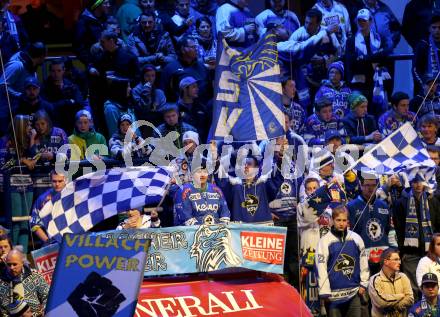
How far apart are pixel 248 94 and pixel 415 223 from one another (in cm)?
250

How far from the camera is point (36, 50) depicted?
55.8 ft

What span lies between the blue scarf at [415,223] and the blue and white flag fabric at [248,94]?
1.98 m

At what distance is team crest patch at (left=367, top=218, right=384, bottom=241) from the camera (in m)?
16.0

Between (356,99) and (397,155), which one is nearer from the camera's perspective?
(397,155)

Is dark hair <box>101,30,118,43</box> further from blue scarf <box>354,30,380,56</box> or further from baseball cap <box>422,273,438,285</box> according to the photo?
baseball cap <box>422,273,438,285</box>

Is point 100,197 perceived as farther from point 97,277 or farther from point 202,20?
point 202,20

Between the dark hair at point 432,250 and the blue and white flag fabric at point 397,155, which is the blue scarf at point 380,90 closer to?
the blue and white flag fabric at point 397,155

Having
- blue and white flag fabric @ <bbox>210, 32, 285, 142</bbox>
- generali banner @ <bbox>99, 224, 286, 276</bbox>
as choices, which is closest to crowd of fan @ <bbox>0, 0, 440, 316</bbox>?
blue and white flag fabric @ <bbox>210, 32, 285, 142</bbox>

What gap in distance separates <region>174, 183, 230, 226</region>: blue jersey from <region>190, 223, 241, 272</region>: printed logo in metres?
0.82

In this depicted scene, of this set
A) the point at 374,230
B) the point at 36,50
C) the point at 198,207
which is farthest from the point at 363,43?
the point at 198,207

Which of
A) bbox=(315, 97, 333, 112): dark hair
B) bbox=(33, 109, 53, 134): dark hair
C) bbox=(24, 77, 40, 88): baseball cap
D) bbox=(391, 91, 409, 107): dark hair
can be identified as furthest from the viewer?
bbox=(391, 91, 409, 107): dark hair

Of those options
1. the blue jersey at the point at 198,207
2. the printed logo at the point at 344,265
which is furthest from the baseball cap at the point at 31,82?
the printed logo at the point at 344,265

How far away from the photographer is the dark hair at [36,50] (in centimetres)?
1702

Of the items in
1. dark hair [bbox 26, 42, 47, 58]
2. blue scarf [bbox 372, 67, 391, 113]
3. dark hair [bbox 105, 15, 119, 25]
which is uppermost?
dark hair [bbox 105, 15, 119, 25]
